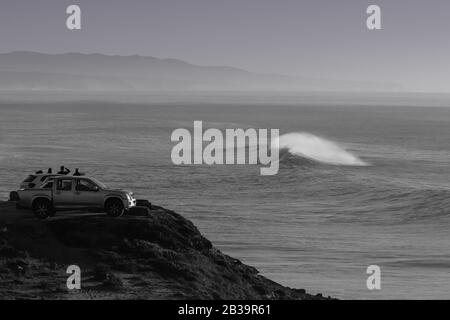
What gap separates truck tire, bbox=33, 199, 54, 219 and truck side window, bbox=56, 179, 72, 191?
20.7 inches

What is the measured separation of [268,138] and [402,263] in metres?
94.2

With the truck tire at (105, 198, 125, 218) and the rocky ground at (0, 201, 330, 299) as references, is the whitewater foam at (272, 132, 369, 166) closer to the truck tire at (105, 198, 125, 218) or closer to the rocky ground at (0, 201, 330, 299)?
the rocky ground at (0, 201, 330, 299)

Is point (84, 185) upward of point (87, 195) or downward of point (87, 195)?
upward

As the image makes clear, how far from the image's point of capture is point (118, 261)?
21422mm

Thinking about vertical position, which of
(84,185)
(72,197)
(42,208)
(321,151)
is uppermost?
(321,151)

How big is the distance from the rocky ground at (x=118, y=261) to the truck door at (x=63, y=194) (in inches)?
15.9

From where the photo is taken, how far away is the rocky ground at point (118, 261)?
64.4 feet

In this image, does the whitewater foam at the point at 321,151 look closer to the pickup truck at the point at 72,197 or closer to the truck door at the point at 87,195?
the pickup truck at the point at 72,197

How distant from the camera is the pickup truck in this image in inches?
925

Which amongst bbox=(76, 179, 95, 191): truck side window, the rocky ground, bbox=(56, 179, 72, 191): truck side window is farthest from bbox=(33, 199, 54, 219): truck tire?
bbox=(76, 179, 95, 191): truck side window

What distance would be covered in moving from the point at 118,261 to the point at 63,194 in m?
3.30

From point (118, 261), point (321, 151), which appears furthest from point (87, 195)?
point (321, 151)

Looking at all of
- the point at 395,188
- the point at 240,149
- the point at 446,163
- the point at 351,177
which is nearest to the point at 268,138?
the point at 240,149

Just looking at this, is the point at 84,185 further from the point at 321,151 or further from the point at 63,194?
the point at 321,151
